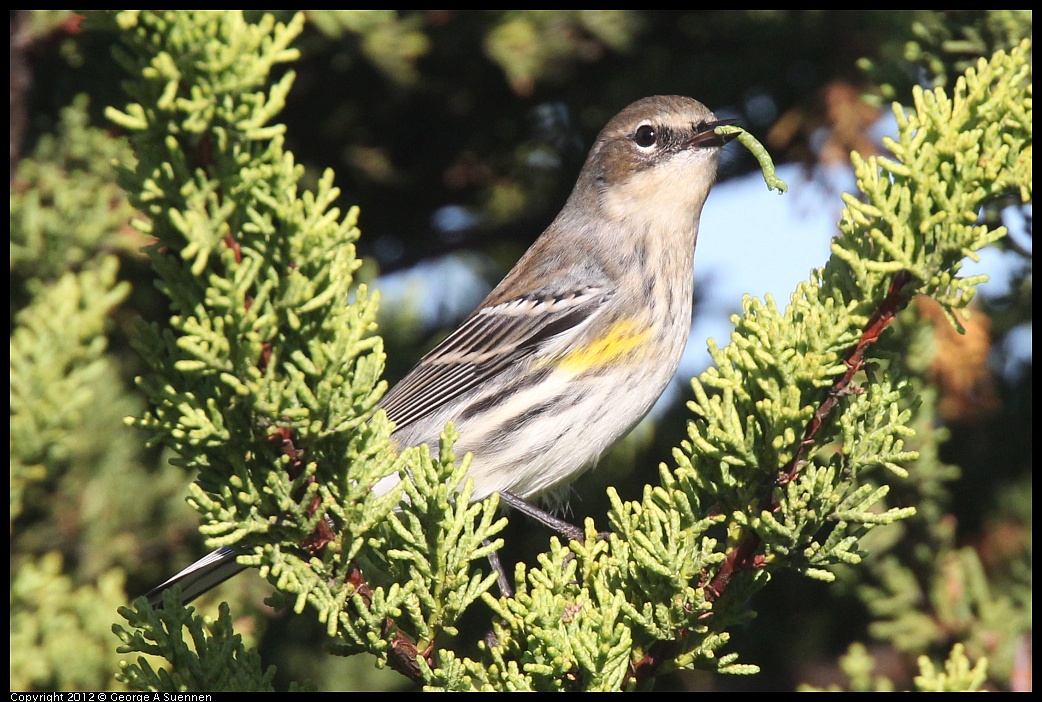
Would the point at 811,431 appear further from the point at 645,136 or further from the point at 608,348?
the point at 645,136

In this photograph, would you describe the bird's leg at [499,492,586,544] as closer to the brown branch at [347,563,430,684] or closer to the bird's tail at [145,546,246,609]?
the bird's tail at [145,546,246,609]

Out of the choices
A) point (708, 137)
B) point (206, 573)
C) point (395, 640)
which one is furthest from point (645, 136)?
point (395, 640)

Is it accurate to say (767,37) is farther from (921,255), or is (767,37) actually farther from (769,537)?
(769,537)

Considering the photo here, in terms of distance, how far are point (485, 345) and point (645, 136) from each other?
1.18m

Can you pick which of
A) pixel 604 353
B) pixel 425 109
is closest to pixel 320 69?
pixel 425 109

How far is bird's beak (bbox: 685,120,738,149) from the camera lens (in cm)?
384

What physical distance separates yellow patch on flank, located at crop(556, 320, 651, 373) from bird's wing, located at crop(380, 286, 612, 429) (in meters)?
0.17

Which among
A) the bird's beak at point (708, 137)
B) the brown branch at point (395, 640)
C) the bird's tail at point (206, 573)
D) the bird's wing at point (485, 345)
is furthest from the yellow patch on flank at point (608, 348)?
the brown branch at point (395, 640)

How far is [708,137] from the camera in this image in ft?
12.7

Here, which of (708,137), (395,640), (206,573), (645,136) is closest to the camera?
(395,640)

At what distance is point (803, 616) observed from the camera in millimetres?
3773

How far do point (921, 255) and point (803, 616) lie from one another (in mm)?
2195

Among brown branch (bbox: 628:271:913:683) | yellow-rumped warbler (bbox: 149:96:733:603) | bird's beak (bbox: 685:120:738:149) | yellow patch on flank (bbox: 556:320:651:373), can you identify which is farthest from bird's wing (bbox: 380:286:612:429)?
brown branch (bbox: 628:271:913:683)

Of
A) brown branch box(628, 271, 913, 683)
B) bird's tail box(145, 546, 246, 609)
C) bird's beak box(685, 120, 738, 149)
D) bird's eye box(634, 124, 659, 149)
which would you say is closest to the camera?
brown branch box(628, 271, 913, 683)
